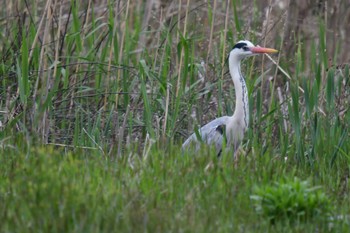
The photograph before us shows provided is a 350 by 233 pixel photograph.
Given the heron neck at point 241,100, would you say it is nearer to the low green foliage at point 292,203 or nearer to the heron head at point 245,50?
the heron head at point 245,50

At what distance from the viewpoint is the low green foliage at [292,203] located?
3.94 metres

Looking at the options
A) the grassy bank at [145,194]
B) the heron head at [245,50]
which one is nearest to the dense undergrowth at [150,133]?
the grassy bank at [145,194]

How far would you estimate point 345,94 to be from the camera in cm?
605

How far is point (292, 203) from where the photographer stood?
3945mm

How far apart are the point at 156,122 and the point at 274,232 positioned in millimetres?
2293

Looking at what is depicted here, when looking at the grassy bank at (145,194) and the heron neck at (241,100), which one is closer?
the grassy bank at (145,194)

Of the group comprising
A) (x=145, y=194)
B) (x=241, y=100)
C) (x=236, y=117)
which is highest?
(x=241, y=100)

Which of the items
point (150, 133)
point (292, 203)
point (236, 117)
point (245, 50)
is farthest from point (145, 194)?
point (245, 50)

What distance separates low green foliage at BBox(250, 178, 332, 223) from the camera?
3.94 metres

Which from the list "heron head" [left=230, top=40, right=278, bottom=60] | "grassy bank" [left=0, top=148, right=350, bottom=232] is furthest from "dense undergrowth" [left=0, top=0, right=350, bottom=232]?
"heron head" [left=230, top=40, right=278, bottom=60]

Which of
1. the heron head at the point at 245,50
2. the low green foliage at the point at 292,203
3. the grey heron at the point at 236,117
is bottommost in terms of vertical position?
the low green foliage at the point at 292,203

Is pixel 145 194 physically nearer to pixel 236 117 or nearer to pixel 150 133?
pixel 150 133

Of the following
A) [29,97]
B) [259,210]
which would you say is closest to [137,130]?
[29,97]

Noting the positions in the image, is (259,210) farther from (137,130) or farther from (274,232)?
(137,130)
